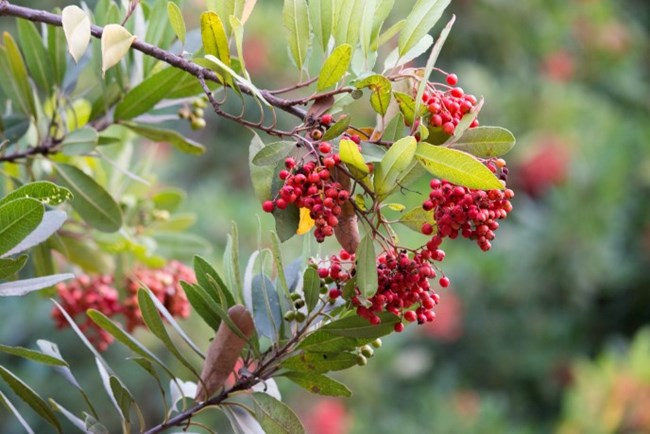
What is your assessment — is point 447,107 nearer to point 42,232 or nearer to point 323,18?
point 323,18

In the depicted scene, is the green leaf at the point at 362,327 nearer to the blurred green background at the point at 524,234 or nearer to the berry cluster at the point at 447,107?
the berry cluster at the point at 447,107

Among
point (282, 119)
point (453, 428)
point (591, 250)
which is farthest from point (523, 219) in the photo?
point (282, 119)

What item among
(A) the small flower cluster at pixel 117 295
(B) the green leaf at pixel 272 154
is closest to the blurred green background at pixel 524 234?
(A) the small flower cluster at pixel 117 295

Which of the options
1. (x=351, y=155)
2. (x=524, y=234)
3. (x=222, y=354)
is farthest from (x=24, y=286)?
(x=524, y=234)

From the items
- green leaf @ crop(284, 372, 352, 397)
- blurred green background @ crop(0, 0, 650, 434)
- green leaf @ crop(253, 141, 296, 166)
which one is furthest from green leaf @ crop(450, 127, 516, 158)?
blurred green background @ crop(0, 0, 650, 434)

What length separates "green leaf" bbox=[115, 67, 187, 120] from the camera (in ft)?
3.05

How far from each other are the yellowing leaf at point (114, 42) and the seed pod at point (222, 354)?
0.68 feet

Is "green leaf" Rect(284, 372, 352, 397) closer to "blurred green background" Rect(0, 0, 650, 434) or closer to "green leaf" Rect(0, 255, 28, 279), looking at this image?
"green leaf" Rect(0, 255, 28, 279)

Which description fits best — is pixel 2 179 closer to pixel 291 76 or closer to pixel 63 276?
pixel 63 276

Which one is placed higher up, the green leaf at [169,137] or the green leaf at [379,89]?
the green leaf at [379,89]

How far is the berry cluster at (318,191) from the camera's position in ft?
2.19

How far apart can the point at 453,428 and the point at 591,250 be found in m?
0.79

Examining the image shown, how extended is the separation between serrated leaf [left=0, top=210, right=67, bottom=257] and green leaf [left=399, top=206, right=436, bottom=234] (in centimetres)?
25

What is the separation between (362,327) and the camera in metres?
0.73
